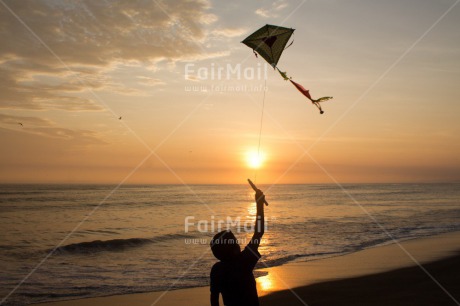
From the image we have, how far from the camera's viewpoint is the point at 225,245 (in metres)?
3.24

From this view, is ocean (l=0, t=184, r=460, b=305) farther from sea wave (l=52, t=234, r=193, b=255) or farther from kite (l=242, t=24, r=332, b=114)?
kite (l=242, t=24, r=332, b=114)

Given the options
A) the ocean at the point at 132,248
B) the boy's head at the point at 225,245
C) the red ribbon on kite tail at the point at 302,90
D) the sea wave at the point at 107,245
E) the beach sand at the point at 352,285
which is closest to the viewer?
the boy's head at the point at 225,245

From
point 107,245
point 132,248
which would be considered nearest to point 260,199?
point 132,248

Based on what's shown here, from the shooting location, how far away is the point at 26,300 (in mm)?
10273

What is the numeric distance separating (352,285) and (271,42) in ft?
25.0

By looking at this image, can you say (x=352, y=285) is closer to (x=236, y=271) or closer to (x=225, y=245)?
(x=236, y=271)

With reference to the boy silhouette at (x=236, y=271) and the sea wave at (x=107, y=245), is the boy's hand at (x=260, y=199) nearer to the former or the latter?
the boy silhouette at (x=236, y=271)

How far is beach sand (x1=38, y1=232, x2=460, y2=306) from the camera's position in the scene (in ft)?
30.9

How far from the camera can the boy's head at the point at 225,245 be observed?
3.20 metres

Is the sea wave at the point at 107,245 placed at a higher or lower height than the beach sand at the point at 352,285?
higher

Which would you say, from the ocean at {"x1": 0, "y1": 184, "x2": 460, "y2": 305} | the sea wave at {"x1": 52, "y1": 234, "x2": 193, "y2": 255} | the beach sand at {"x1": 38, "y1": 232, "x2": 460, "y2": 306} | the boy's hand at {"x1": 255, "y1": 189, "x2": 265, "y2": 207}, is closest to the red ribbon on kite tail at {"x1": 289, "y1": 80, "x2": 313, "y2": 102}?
the boy's hand at {"x1": 255, "y1": 189, "x2": 265, "y2": 207}

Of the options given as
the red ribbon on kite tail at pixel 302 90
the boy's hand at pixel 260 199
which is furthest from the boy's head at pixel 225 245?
the red ribbon on kite tail at pixel 302 90

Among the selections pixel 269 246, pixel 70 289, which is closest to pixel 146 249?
pixel 269 246

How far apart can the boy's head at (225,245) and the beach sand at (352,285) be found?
6.62 m
